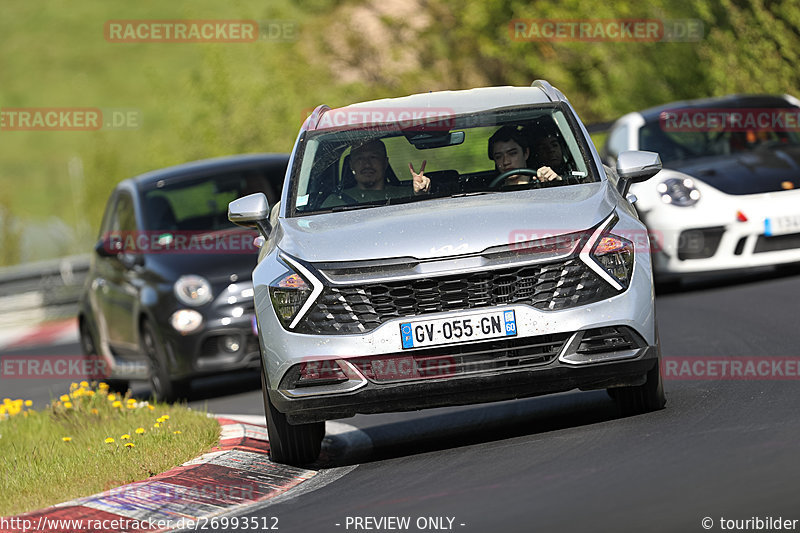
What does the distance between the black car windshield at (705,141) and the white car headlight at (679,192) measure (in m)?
0.77

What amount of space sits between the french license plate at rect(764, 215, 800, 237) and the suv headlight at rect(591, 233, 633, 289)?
6.51 meters

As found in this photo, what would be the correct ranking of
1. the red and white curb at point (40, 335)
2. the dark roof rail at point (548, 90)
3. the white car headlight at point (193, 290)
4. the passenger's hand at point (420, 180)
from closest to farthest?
the passenger's hand at point (420, 180), the dark roof rail at point (548, 90), the white car headlight at point (193, 290), the red and white curb at point (40, 335)

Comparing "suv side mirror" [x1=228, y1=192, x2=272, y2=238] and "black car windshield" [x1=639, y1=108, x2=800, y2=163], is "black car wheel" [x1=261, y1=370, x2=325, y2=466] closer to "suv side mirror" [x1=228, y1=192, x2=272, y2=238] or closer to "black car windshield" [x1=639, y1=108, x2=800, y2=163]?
"suv side mirror" [x1=228, y1=192, x2=272, y2=238]

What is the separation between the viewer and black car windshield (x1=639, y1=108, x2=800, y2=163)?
14.5 meters

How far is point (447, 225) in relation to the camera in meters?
7.09

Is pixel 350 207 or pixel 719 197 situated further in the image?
pixel 719 197

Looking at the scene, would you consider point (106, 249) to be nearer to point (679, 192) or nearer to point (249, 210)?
point (249, 210)

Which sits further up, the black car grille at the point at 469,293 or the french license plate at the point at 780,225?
the black car grille at the point at 469,293

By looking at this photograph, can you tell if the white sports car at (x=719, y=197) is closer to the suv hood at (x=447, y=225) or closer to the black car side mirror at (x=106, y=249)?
the black car side mirror at (x=106, y=249)

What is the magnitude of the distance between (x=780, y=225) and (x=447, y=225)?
699cm

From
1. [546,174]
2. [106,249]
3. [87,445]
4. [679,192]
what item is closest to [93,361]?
[106,249]

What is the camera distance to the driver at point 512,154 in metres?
7.93

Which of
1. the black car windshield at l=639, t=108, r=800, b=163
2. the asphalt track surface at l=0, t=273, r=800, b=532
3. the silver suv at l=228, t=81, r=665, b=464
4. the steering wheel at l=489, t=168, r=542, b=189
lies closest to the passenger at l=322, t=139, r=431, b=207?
the silver suv at l=228, t=81, r=665, b=464

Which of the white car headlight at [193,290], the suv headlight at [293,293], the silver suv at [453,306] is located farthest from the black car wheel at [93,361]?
the suv headlight at [293,293]
